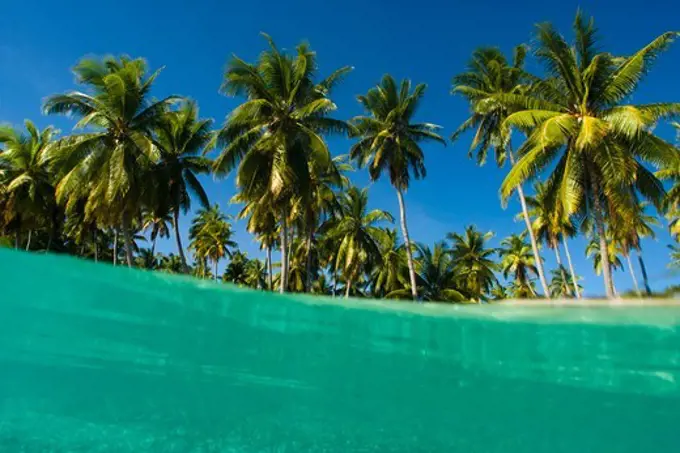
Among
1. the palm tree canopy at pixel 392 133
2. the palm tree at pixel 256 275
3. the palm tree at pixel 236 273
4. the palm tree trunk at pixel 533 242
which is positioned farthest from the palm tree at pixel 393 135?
the palm tree at pixel 236 273

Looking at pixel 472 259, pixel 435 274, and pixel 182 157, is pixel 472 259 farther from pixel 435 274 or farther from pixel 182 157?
pixel 182 157

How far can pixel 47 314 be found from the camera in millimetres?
16422

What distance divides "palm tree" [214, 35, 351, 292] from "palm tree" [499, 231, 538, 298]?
27.1 meters

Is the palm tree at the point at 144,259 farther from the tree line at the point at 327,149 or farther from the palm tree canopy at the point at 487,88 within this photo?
the palm tree canopy at the point at 487,88

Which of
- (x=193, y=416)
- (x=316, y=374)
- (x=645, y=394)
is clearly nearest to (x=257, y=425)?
(x=193, y=416)

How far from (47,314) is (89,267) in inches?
174

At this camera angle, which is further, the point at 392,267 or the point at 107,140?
the point at 392,267

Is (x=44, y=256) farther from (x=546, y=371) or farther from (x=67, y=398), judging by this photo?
(x=546, y=371)

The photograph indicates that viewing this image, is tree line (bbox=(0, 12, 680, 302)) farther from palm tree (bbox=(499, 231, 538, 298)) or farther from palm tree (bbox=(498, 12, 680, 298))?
palm tree (bbox=(499, 231, 538, 298))

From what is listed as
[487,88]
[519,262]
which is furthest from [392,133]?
[519,262]

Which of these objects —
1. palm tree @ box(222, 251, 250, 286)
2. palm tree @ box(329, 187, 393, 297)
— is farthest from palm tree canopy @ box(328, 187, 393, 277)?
palm tree @ box(222, 251, 250, 286)

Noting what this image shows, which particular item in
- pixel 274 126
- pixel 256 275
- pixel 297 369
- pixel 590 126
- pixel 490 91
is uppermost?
pixel 490 91

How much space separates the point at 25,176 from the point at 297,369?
695 inches

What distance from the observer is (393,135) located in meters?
21.7
